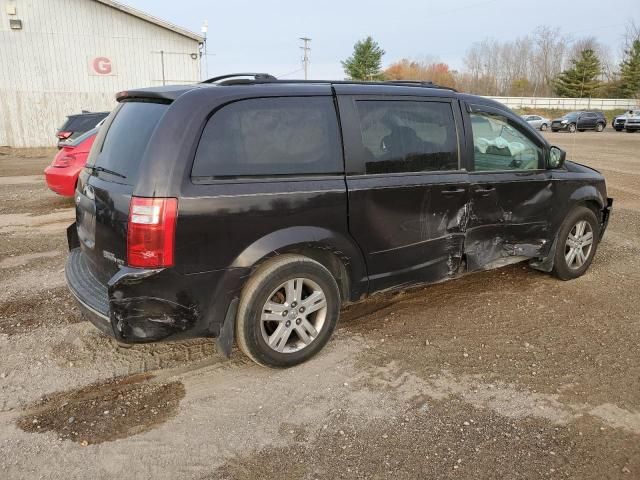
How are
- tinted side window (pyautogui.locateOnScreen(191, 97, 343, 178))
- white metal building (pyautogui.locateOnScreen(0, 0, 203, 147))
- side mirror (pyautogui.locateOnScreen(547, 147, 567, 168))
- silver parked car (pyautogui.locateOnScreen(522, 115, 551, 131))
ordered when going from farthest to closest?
silver parked car (pyautogui.locateOnScreen(522, 115, 551, 131)), white metal building (pyautogui.locateOnScreen(0, 0, 203, 147)), side mirror (pyautogui.locateOnScreen(547, 147, 567, 168)), tinted side window (pyautogui.locateOnScreen(191, 97, 343, 178))

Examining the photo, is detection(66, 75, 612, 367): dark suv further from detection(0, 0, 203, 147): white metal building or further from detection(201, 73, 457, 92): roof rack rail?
detection(0, 0, 203, 147): white metal building

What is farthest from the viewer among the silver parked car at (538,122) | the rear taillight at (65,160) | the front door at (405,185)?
the silver parked car at (538,122)

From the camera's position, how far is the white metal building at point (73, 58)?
21609mm

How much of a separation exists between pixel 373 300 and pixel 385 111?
1.82 m

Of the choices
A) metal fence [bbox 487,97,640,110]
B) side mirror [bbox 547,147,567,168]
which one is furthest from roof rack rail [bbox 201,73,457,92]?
metal fence [bbox 487,97,640,110]

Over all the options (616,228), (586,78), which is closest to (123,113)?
(616,228)

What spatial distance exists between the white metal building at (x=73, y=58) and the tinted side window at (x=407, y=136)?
2114cm

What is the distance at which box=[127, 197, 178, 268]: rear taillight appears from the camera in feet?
9.73

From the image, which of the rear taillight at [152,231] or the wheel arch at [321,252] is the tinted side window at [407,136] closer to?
the wheel arch at [321,252]

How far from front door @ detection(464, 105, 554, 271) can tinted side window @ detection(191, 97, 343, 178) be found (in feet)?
4.62

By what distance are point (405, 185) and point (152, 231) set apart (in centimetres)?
188

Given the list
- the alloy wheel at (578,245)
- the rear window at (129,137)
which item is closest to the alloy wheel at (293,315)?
the rear window at (129,137)

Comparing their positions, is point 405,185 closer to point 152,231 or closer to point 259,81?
point 259,81

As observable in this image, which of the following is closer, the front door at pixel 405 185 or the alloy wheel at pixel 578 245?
the front door at pixel 405 185
